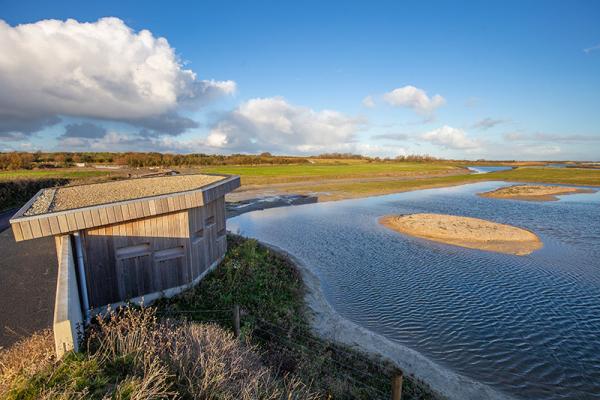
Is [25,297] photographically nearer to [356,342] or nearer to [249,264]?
[249,264]

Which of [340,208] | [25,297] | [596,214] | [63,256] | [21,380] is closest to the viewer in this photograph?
[21,380]

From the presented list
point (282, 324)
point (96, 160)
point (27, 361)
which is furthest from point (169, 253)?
point (96, 160)

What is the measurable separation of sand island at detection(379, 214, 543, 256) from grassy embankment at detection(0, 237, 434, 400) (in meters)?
13.2

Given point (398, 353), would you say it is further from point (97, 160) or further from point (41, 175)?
point (97, 160)

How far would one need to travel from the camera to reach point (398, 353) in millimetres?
9703

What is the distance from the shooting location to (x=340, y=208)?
36656mm

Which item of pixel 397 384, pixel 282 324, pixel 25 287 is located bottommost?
pixel 282 324

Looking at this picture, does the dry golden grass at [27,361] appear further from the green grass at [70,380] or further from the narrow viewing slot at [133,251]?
the narrow viewing slot at [133,251]

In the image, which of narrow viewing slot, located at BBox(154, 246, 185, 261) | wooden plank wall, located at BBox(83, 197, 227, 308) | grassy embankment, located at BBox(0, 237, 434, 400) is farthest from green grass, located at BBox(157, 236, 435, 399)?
narrow viewing slot, located at BBox(154, 246, 185, 261)

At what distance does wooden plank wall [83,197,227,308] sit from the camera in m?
9.26

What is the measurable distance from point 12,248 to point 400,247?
67.5ft

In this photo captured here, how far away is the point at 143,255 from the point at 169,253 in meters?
0.81

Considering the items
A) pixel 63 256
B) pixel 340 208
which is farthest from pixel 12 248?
pixel 340 208

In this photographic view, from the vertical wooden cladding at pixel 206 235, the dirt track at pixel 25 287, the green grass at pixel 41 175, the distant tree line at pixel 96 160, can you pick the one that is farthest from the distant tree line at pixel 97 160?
the vertical wooden cladding at pixel 206 235
